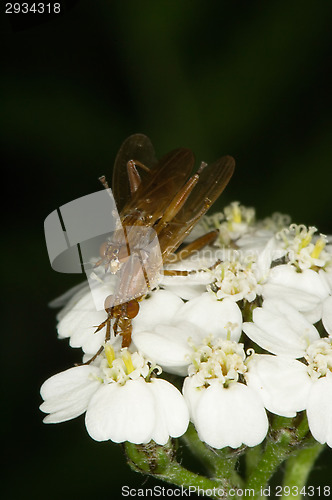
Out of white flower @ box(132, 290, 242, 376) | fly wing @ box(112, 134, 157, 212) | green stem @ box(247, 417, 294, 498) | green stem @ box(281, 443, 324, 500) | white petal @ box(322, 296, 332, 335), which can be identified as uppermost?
fly wing @ box(112, 134, 157, 212)

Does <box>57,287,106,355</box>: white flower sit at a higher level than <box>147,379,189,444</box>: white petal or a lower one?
higher

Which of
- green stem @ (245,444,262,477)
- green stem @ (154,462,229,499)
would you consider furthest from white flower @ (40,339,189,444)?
green stem @ (245,444,262,477)

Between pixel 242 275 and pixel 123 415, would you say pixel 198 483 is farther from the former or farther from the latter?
pixel 242 275

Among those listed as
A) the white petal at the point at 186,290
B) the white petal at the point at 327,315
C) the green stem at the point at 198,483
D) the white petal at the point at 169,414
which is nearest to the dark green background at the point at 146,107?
the white petal at the point at 186,290

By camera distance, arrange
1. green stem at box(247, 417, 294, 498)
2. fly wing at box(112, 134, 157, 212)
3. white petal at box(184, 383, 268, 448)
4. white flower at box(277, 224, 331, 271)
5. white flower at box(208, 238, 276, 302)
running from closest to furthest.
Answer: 1. white petal at box(184, 383, 268, 448)
2. green stem at box(247, 417, 294, 498)
3. white flower at box(208, 238, 276, 302)
4. white flower at box(277, 224, 331, 271)
5. fly wing at box(112, 134, 157, 212)

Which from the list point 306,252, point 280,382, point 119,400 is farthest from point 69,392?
point 306,252

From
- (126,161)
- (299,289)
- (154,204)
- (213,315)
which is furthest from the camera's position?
(126,161)

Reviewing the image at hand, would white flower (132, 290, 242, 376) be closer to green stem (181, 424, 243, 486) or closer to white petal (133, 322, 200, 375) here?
white petal (133, 322, 200, 375)
